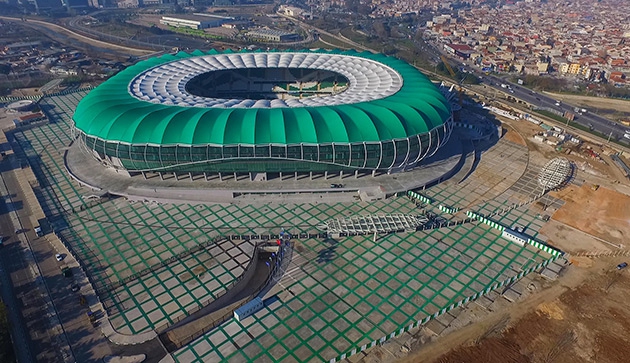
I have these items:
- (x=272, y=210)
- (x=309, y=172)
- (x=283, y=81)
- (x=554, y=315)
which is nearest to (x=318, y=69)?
(x=283, y=81)

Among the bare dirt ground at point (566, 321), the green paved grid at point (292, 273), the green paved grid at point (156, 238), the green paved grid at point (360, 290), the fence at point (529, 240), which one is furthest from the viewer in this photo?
the fence at point (529, 240)

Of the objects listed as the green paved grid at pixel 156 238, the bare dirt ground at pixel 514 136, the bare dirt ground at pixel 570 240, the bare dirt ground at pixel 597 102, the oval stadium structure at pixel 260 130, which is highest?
the oval stadium structure at pixel 260 130

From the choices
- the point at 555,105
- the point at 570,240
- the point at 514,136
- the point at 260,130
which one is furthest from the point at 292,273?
the point at 555,105

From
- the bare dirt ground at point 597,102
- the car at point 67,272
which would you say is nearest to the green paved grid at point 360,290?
the car at point 67,272

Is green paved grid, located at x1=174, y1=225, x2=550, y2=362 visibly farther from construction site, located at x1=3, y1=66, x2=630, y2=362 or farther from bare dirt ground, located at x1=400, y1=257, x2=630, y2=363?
A: bare dirt ground, located at x1=400, y1=257, x2=630, y2=363

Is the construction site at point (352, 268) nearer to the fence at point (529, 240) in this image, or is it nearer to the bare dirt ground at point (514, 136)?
the fence at point (529, 240)

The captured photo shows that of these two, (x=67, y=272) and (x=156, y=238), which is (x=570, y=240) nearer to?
(x=156, y=238)

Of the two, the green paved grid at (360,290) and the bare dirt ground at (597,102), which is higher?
the green paved grid at (360,290)
